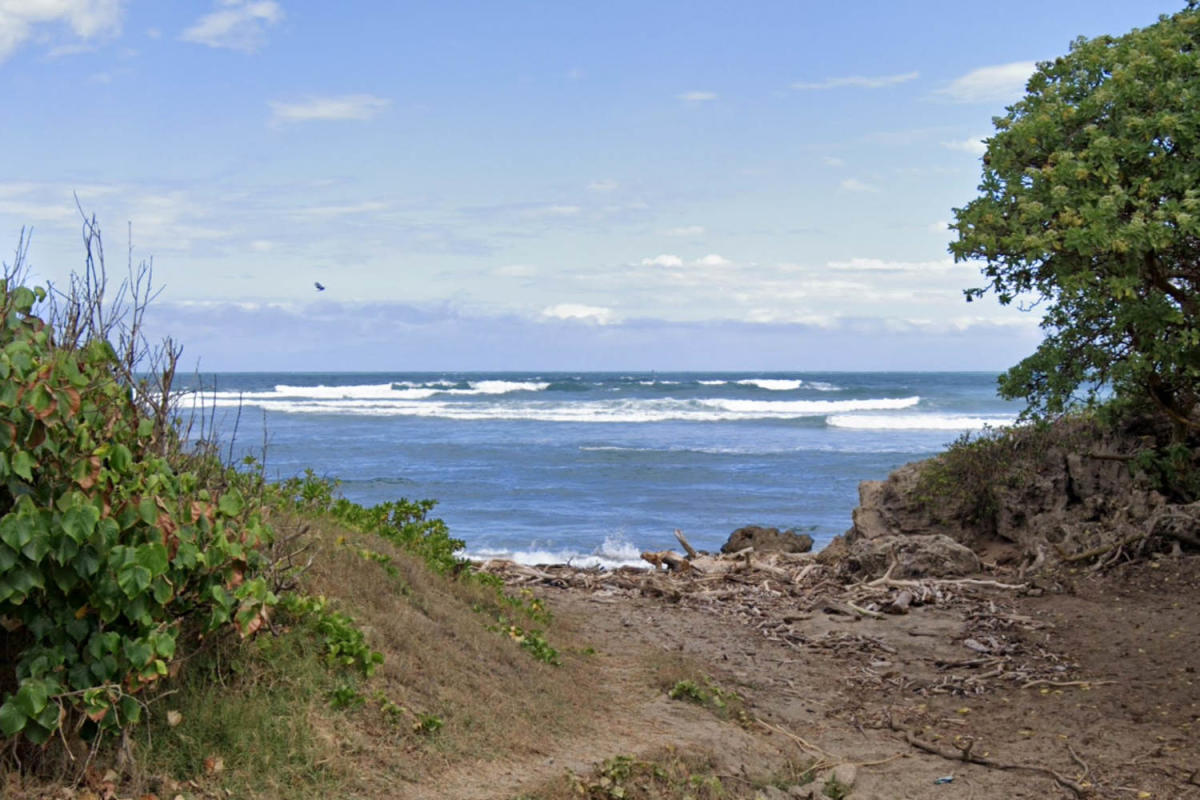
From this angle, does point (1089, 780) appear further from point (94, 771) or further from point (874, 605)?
point (94, 771)

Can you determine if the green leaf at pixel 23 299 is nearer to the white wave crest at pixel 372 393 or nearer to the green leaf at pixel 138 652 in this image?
the green leaf at pixel 138 652

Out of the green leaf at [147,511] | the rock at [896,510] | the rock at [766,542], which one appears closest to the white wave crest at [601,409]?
the rock at [766,542]

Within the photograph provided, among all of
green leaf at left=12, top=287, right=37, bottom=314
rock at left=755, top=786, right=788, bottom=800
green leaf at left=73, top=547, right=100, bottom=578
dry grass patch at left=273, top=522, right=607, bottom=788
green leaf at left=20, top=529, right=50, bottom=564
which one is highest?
green leaf at left=12, top=287, right=37, bottom=314

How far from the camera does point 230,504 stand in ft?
17.1

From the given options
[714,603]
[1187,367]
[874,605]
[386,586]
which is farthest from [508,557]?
[1187,367]

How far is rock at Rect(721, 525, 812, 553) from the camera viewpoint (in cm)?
1477

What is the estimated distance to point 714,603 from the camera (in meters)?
11.1

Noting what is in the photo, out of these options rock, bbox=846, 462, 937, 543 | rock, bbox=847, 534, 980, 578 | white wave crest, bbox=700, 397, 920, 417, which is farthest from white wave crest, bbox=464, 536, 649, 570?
white wave crest, bbox=700, 397, 920, 417

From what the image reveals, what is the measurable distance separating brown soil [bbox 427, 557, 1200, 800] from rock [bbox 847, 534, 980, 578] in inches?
25.9

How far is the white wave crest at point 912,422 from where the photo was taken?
44750mm

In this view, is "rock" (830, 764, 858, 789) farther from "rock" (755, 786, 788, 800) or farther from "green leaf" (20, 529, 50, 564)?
"green leaf" (20, 529, 50, 564)

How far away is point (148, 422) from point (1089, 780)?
229 inches

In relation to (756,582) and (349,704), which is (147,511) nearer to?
(349,704)

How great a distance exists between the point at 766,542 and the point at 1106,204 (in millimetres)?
8611
